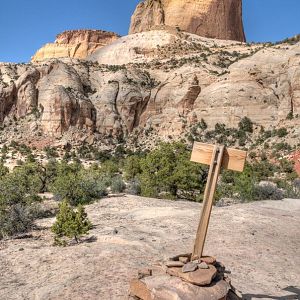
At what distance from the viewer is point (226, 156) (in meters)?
6.02

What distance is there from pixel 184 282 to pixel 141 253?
144 inches

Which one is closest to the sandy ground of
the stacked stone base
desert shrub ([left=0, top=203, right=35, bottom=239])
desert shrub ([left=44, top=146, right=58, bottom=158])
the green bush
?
desert shrub ([left=0, top=203, right=35, bottom=239])

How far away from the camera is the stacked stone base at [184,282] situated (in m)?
5.62

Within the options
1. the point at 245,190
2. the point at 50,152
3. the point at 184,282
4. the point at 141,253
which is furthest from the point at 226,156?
the point at 50,152

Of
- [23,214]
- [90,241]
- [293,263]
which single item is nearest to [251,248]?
[293,263]

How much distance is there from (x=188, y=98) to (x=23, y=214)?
3837 centimetres

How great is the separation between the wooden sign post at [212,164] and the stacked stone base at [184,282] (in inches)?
13.1

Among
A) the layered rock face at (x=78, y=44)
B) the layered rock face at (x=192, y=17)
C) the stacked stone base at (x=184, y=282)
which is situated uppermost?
the layered rock face at (x=192, y=17)

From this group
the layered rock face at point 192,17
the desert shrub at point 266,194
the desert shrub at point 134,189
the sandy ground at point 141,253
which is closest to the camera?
the sandy ground at point 141,253

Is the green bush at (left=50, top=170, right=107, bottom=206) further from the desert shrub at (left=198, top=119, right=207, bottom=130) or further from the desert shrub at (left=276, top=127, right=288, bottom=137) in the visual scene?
the desert shrub at (left=198, top=119, right=207, bottom=130)

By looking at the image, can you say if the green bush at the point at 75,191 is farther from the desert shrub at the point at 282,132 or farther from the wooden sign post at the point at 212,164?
the desert shrub at the point at 282,132

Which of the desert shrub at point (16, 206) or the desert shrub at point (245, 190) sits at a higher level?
the desert shrub at point (245, 190)

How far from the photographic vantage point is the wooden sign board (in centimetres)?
594

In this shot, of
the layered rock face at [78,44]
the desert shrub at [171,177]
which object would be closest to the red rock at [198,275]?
the desert shrub at [171,177]
